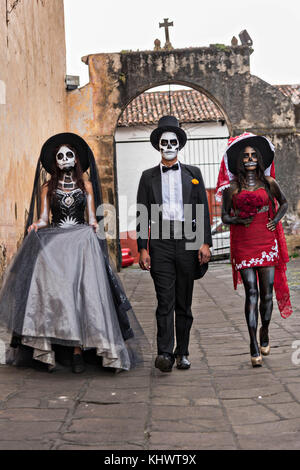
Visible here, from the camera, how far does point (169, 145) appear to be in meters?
5.07

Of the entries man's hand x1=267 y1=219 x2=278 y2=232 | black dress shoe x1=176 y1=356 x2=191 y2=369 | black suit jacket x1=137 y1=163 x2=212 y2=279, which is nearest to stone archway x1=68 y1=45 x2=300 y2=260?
black suit jacket x1=137 y1=163 x2=212 y2=279

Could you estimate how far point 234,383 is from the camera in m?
4.41

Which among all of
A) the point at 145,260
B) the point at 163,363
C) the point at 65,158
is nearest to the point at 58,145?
the point at 65,158

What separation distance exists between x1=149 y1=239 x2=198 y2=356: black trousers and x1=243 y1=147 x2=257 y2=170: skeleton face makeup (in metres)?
0.85

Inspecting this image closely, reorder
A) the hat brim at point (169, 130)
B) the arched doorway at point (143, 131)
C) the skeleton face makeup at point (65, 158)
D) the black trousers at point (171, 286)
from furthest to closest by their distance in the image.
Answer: the arched doorway at point (143, 131) < the skeleton face makeup at point (65, 158) < the hat brim at point (169, 130) < the black trousers at point (171, 286)

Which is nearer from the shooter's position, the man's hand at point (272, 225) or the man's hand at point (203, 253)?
the man's hand at point (203, 253)

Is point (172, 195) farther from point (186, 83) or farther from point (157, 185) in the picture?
point (186, 83)

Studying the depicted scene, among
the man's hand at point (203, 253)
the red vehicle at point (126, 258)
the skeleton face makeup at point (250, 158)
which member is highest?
the skeleton face makeup at point (250, 158)

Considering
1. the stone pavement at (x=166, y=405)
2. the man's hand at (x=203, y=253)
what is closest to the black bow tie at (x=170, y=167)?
the man's hand at (x=203, y=253)

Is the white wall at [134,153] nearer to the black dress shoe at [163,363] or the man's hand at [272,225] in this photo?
the man's hand at [272,225]

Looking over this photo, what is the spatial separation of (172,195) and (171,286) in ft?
2.32

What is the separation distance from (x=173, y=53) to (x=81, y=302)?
40.4 feet

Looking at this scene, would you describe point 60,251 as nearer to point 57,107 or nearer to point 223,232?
point 57,107

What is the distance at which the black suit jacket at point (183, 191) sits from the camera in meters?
4.97
